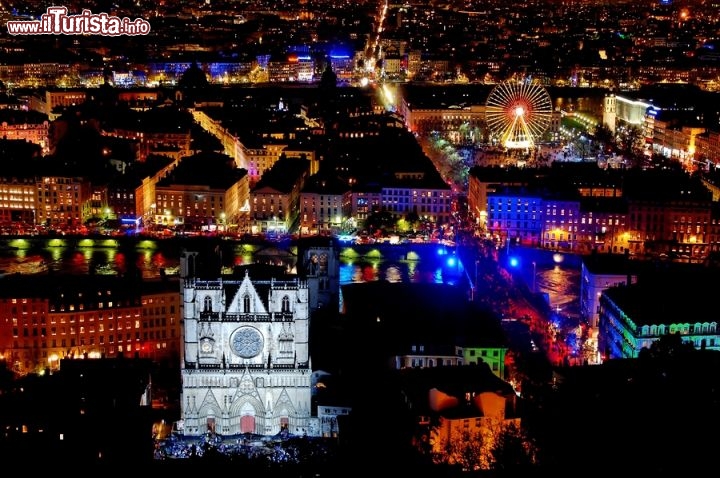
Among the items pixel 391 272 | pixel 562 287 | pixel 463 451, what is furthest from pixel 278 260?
pixel 463 451

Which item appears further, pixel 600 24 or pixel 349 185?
pixel 600 24

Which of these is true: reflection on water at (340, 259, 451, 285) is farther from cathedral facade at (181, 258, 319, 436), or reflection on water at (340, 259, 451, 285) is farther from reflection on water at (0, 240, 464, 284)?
cathedral facade at (181, 258, 319, 436)

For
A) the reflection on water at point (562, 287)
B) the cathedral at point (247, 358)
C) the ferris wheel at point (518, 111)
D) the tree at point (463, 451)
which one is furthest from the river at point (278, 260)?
the tree at point (463, 451)

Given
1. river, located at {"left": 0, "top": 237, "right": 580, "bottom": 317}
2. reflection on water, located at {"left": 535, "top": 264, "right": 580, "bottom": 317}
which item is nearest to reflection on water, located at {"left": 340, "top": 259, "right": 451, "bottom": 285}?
river, located at {"left": 0, "top": 237, "right": 580, "bottom": 317}

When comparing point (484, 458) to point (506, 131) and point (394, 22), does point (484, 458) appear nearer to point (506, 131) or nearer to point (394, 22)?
point (506, 131)

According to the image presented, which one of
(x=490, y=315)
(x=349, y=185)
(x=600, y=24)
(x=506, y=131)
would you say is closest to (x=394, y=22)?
(x=600, y=24)

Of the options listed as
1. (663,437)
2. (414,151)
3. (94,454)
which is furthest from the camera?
(414,151)
